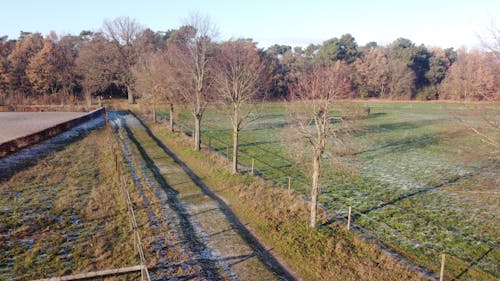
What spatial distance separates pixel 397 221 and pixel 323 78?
7.84 metres

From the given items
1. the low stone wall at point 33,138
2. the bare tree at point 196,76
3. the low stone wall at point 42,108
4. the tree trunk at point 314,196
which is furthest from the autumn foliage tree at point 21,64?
the tree trunk at point 314,196

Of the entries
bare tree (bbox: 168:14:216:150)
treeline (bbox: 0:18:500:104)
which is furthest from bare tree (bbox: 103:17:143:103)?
bare tree (bbox: 168:14:216:150)

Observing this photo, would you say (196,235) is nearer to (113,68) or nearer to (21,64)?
(113,68)

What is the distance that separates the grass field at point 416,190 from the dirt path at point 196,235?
4803 millimetres

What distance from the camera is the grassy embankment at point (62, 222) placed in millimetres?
11336

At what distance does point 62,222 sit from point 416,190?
1962cm

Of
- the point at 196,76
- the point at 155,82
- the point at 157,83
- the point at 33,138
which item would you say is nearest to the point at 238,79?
the point at 196,76

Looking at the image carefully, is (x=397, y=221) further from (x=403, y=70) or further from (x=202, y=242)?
(x=403, y=70)

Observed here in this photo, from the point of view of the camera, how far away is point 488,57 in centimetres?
1005

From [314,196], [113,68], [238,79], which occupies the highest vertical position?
[113,68]

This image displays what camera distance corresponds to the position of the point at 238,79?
24.6 meters

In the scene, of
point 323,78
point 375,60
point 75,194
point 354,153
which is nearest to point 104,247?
point 75,194

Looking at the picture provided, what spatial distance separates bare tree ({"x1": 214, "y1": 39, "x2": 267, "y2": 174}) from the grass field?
3.84 m

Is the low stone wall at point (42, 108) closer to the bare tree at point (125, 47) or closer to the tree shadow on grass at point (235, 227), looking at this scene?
the bare tree at point (125, 47)
